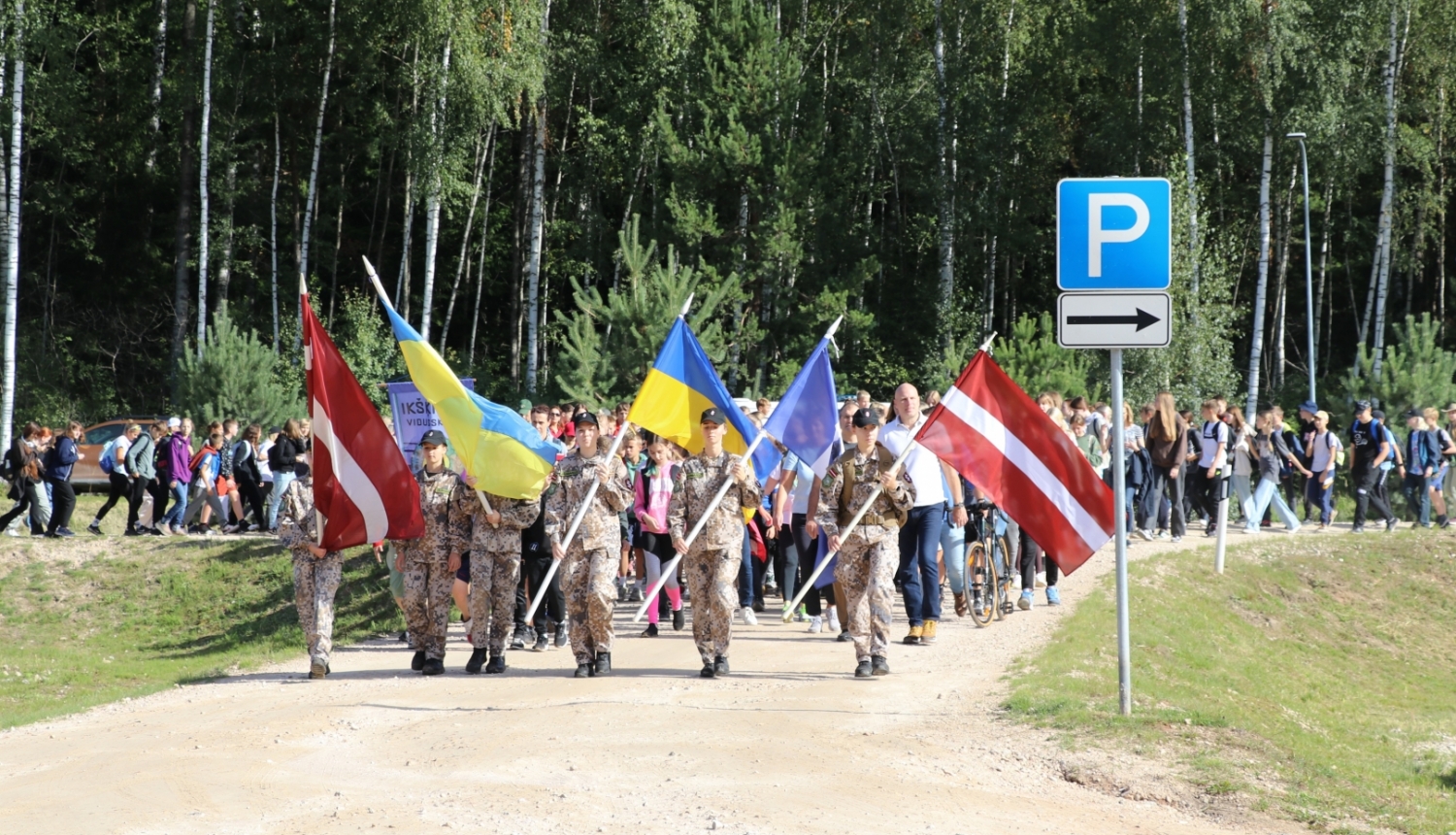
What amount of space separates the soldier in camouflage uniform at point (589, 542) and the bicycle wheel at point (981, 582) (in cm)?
403

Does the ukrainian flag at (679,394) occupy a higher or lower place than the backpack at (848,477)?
higher

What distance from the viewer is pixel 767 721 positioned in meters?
9.70

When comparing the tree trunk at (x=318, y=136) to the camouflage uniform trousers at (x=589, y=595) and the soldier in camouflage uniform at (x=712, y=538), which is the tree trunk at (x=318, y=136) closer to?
the camouflage uniform trousers at (x=589, y=595)

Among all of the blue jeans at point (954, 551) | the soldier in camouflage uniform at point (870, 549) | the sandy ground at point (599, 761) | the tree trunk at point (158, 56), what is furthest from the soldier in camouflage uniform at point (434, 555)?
the tree trunk at point (158, 56)

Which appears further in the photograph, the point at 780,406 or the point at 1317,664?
the point at 1317,664

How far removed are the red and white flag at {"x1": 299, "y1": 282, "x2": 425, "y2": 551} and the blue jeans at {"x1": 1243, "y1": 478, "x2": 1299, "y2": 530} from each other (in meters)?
15.5

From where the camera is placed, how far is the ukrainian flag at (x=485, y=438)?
1220 cm

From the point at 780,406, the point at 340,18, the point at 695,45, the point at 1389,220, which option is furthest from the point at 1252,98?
the point at 780,406

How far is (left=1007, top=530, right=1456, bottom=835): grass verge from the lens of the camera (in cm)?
888

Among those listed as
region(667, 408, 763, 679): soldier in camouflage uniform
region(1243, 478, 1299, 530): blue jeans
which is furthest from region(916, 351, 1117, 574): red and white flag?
region(1243, 478, 1299, 530): blue jeans

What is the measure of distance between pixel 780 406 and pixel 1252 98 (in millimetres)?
28961

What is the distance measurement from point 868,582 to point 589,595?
212 centimetres

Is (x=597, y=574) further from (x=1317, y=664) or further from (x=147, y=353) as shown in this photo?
(x=147, y=353)

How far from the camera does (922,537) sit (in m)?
12.8
